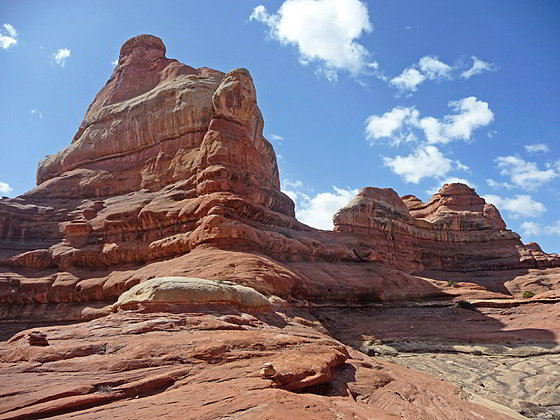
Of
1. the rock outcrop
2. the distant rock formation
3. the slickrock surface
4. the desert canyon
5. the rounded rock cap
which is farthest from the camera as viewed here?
the rounded rock cap

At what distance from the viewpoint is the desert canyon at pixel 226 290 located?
6945 millimetres

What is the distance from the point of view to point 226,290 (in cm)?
1326

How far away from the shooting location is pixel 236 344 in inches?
341

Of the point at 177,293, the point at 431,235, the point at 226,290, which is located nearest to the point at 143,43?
the point at 226,290

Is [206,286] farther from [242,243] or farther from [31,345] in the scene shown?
[242,243]

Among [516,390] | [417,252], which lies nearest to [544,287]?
[417,252]

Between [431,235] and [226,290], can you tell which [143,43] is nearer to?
[226,290]

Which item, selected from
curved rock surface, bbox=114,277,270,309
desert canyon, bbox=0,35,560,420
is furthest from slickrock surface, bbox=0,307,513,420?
curved rock surface, bbox=114,277,270,309

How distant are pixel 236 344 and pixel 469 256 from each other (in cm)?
5004

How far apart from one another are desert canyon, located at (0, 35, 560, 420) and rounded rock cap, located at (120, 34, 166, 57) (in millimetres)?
225

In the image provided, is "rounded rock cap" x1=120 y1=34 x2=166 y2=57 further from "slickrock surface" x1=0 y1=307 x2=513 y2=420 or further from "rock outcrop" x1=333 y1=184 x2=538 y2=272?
"slickrock surface" x1=0 y1=307 x2=513 y2=420

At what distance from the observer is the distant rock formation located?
23312 mm

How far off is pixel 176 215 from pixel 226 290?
45.1 ft

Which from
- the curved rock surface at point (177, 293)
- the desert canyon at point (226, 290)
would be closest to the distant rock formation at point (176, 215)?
the desert canyon at point (226, 290)
